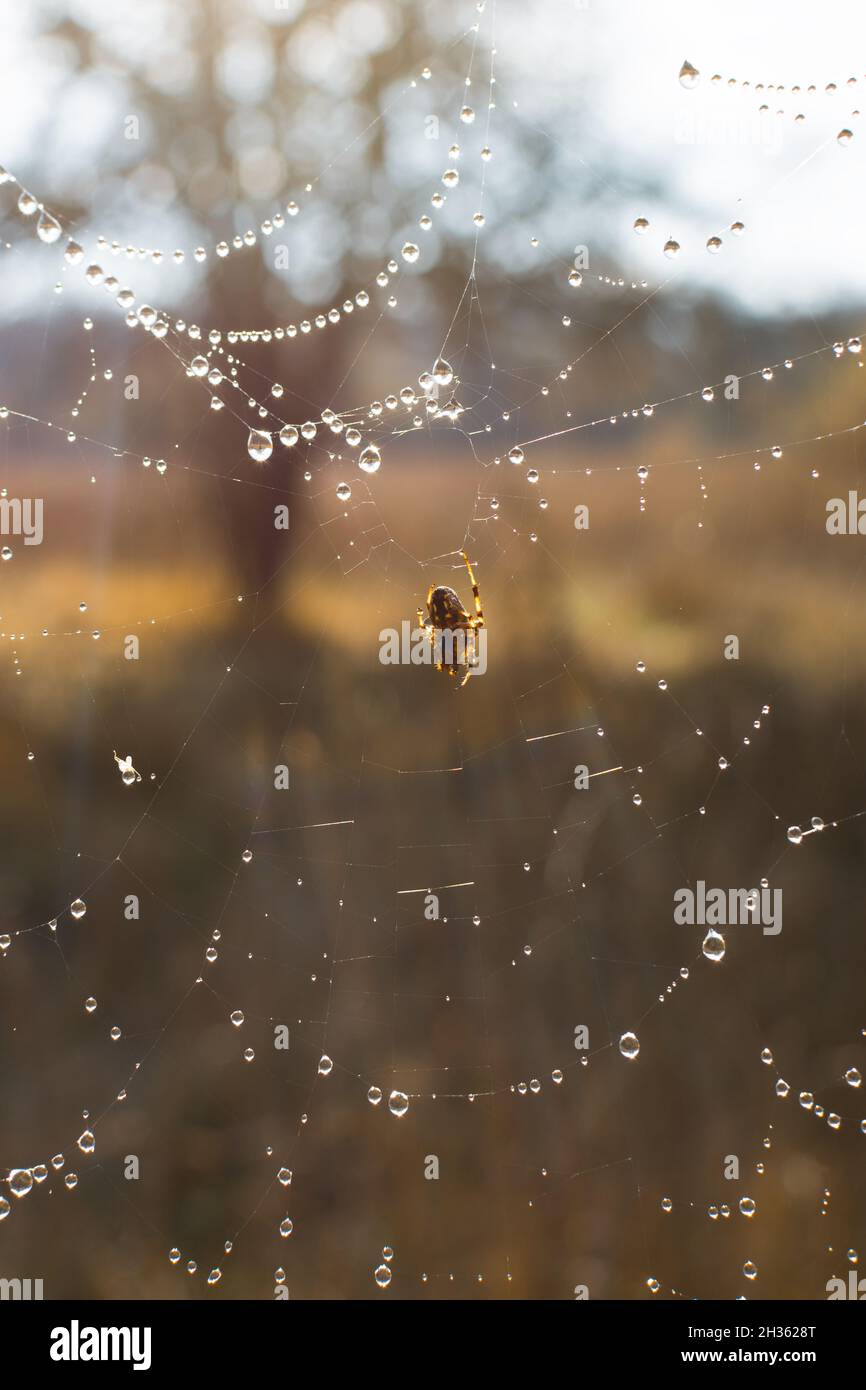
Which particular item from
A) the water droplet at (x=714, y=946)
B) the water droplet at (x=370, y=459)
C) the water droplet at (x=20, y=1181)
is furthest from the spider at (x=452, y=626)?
the water droplet at (x=20, y=1181)

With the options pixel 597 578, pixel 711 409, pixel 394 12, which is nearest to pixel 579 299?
pixel 711 409

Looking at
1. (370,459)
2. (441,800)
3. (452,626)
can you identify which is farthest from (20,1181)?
(370,459)

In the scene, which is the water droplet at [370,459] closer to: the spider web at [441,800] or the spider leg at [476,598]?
the spider web at [441,800]

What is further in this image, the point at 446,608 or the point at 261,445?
the point at 446,608

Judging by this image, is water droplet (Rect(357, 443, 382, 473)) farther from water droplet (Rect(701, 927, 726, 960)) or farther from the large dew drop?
water droplet (Rect(701, 927, 726, 960))

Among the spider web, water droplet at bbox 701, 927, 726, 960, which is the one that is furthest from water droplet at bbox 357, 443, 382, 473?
water droplet at bbox 701, 927, 726, 960

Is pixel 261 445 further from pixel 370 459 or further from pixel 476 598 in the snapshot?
pixel 476 598
